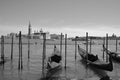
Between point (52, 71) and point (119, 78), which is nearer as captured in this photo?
point (119, 78)

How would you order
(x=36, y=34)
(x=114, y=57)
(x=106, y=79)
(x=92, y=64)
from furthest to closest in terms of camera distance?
(x=36, y=34) < (x=114, y=57) < (x=92, y=64) < (x=106, y=79)

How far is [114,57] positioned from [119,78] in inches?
324

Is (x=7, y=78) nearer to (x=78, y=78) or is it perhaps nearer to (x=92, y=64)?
(x=78, y=78)

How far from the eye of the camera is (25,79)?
33.2ft

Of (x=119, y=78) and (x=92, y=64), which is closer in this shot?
(x=119, y=78)

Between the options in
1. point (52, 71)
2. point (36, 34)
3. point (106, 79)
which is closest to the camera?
point (106, 79)

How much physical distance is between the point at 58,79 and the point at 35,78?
63.8 inches

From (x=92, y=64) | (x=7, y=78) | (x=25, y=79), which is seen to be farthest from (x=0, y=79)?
(x=92, y=64)

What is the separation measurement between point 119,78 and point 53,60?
6.44m

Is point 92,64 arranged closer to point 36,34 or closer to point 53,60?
point 53,60

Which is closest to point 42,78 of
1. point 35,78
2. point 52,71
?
point 35,78

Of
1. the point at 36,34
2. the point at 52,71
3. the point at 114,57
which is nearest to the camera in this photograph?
the point at 52,71

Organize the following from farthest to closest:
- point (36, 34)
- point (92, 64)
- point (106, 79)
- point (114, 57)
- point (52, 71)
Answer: point (36, 34) < point (114, 57) < point (92, 64) < point (52, 71) < point (106, 79)

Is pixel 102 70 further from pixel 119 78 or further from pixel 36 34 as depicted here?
pixel 36 34
